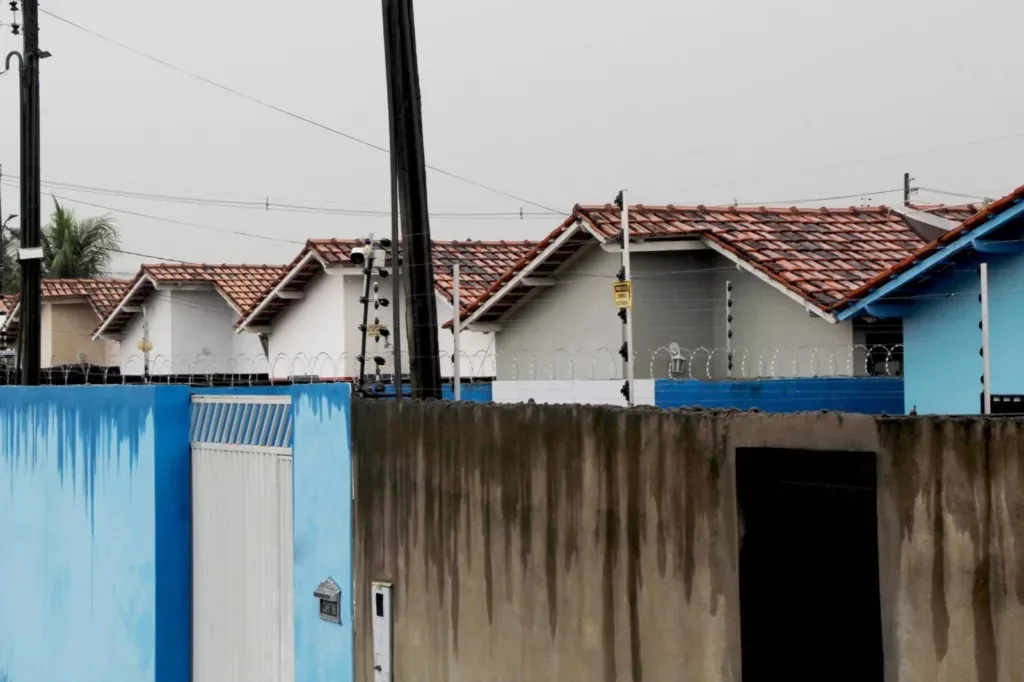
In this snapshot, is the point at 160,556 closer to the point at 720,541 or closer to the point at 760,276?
the point at 720,541

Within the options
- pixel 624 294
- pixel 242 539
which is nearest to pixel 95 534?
pixel 242 539

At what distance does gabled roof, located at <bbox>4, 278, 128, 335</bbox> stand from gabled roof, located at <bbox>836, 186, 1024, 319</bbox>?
97.8ft

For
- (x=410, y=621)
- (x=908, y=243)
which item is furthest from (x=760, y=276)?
(x=410, y=621)

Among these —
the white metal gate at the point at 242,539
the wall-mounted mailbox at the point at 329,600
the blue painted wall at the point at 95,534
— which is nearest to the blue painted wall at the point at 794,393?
the white metal gate at the point at 242,539

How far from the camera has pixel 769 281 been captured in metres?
16.0

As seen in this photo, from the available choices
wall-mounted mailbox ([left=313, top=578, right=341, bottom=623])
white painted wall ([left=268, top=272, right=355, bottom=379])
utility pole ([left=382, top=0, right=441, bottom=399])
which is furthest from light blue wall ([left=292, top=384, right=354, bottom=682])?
white painted wall ([left=268, top=272, right=355, bottom=379])

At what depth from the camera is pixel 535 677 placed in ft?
23.5

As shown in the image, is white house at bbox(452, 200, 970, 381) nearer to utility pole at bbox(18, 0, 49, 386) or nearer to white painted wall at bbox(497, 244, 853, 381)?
white painted wall at bbox(497, 244, 853, 381)

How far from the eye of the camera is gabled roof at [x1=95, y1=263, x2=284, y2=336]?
3253 centimetres

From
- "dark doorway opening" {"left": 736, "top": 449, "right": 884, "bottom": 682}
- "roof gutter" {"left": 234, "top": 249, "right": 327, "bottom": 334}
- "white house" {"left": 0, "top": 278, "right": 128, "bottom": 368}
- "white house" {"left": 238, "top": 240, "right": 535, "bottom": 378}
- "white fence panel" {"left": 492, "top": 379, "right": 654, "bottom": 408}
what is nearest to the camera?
"dark doorway opening" {"left": 736, "top": 449, "right": 884, "bottom": 682}

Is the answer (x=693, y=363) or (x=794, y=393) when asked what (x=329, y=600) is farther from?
(x=693, y=363)

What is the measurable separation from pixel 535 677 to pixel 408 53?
504 centimetres

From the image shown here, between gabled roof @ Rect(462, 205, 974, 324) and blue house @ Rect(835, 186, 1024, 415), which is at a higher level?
gabled roof @ Rect(462, 205, 974, 324)

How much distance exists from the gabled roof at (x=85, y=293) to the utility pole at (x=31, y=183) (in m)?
21.9
